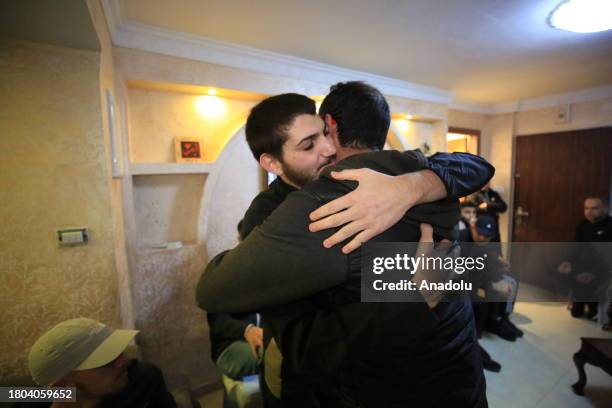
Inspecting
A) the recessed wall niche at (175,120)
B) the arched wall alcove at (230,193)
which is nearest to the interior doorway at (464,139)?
the arched wall alcove at (230,193)

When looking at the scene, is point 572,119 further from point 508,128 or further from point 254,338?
point 254,338

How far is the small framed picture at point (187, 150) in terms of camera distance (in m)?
1.95

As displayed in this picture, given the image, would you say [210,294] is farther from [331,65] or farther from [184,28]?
[331,65]

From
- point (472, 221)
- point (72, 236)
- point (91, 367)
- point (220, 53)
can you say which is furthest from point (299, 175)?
point (472, 221)

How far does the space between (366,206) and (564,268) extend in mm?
3660

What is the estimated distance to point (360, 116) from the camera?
2.68 ft

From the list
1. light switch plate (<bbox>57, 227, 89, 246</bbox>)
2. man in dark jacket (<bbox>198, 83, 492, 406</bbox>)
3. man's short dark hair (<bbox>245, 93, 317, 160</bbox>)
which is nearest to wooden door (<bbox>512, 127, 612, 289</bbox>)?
man in dark jacket (<bbox>198, 83, 492, 406</bbox>)

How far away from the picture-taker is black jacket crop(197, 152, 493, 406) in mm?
519

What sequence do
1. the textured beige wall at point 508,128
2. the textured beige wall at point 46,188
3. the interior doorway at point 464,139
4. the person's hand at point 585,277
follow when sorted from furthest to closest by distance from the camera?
the interior doorway at point 464,139
the textured beige wall at point 508,128
the person's hand at point 585,277
the textured beige wall at point 46,188

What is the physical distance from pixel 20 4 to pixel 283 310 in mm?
1270

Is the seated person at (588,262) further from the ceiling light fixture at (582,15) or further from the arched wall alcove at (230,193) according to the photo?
the arched wall alcove at (230,193)

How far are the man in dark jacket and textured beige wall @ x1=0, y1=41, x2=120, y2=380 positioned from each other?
3.27 ft

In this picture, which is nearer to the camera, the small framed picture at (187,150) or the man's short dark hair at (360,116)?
the man's short dark hair at (360,116)

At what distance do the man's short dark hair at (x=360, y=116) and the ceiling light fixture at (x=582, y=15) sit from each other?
1475 millimetres
